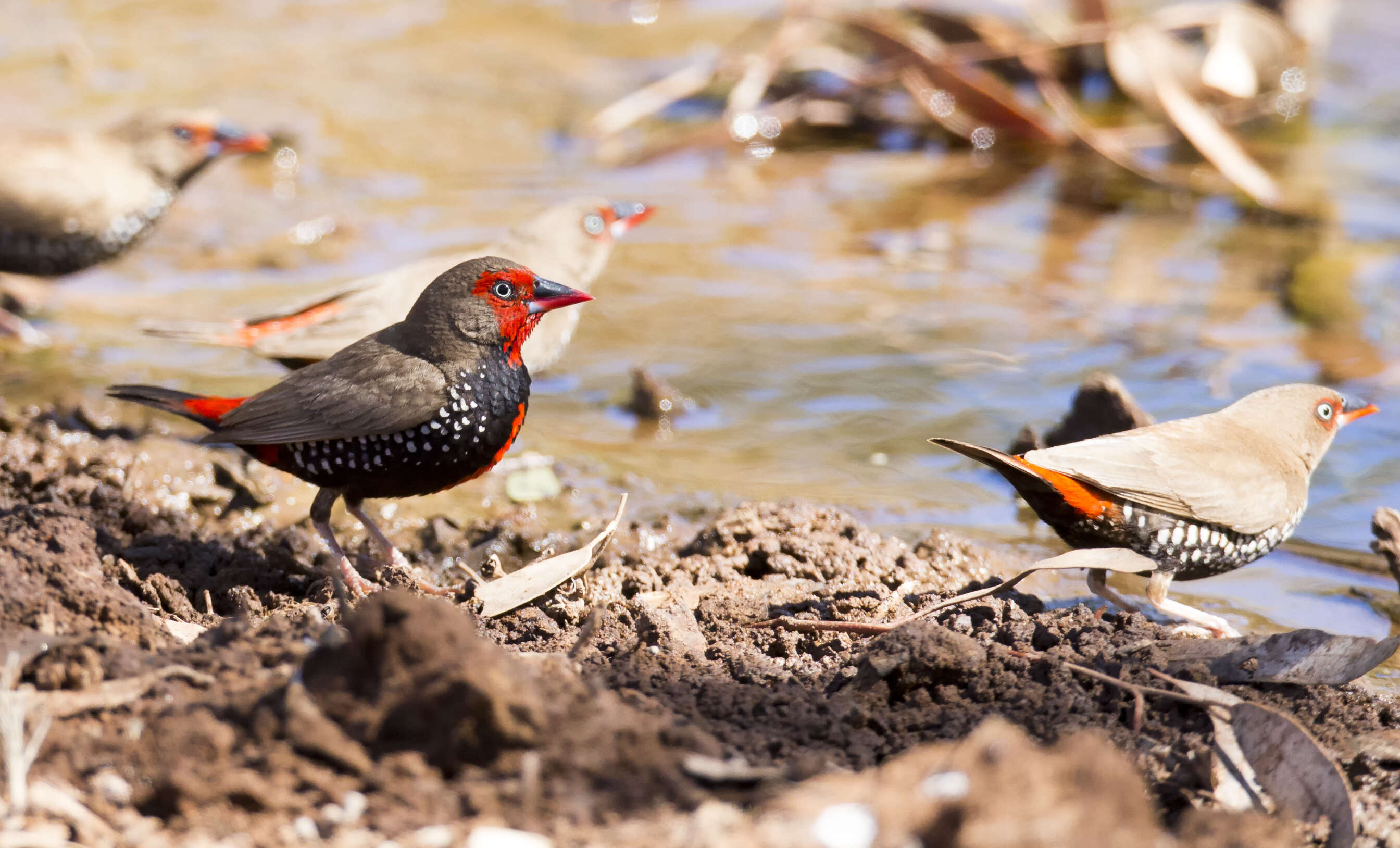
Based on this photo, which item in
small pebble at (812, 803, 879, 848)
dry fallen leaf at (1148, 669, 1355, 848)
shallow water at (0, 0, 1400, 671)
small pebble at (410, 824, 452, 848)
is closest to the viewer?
small pebble at (812, 803, 879, 848)

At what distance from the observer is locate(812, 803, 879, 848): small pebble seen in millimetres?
2123

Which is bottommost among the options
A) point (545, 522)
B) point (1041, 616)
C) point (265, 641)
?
point (545, 522)

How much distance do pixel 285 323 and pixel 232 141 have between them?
2520mm

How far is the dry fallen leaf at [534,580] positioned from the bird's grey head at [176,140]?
4.41m

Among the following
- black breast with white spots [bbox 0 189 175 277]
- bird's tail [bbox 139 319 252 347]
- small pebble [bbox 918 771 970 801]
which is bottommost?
black breast with white spots [bbox 0 189 175 277]

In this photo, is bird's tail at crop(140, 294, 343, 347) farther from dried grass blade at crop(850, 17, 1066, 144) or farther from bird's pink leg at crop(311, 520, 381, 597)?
dried grass blade at crop(850, 17, 1066, 144)

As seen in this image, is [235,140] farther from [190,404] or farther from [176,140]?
[190,404]

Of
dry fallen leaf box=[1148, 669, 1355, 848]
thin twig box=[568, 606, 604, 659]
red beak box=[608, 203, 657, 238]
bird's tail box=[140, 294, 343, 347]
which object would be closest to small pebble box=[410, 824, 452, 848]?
thin twig box=[568, 606, 604, 659]

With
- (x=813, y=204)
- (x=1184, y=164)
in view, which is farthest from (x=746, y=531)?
(x=1184, y=164)

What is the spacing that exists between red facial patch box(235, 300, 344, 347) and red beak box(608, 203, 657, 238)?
163 cm

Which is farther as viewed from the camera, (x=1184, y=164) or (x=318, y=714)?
(x=1184, y=164)

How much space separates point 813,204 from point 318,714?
7.40 metres

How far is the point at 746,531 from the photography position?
14.2ft

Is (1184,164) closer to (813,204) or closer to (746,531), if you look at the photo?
(813,204)
